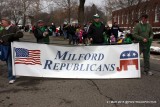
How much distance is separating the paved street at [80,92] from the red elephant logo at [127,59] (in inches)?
17.3

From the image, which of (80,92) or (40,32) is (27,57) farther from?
(80,92)

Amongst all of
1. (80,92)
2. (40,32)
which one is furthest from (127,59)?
(40,32)

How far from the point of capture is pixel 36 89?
688 centimetres

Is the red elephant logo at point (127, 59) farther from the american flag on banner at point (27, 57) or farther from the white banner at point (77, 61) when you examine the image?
the american flag on banner at point (27, 57)

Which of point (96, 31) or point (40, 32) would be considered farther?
point (40, 32)

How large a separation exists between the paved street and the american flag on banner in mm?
544

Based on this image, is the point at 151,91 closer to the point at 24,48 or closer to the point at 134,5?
the point at 24,48

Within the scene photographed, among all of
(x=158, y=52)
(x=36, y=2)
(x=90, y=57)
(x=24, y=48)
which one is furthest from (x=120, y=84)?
(x=36, y=2)

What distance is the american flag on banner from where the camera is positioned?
7.81 m

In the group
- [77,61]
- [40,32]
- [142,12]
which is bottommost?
[77,61]

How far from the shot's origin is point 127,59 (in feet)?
26.0

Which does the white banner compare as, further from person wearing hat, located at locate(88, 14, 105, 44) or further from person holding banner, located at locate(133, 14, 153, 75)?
person wearing hat, located at locate(88, 14, 105, 44)

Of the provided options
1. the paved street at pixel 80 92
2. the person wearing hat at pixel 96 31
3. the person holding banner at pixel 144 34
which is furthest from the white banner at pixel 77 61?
the person wearing hat at pixel 96 31

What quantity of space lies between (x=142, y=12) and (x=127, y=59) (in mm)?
24894
